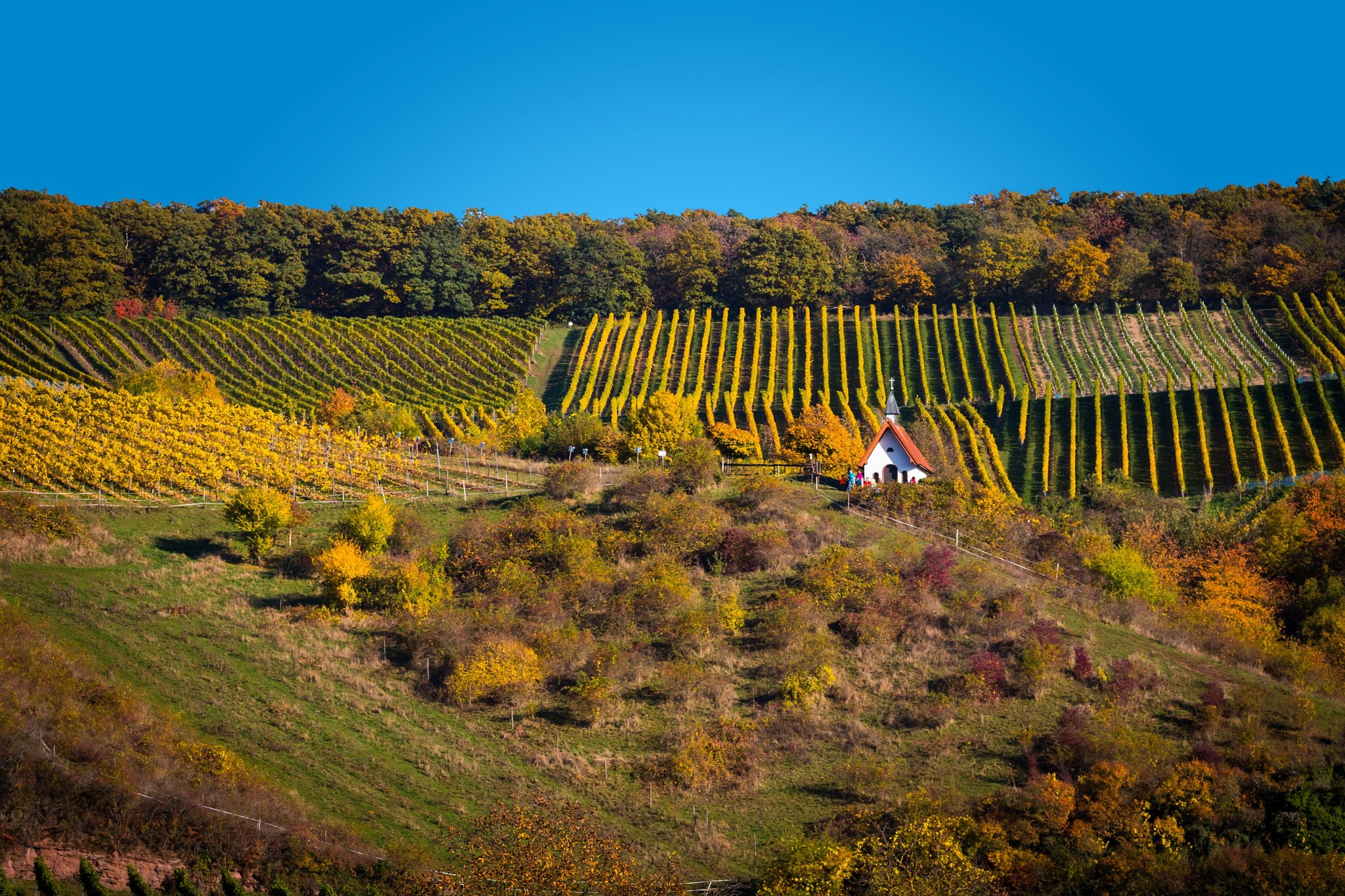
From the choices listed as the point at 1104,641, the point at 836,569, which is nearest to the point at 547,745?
the point at 836,569

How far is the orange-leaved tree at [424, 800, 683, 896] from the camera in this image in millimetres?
20219

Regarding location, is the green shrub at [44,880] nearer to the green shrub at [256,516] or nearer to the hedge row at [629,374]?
the green shrub at [256,516]

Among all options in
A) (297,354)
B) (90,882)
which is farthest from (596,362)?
(90,882)

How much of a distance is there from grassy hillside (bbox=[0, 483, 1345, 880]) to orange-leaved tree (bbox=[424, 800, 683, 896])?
243 centimetres

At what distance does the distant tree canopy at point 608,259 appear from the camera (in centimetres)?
8625

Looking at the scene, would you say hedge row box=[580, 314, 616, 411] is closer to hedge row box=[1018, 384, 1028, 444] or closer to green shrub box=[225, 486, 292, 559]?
hedge row box=[1018, 384, 1028, 444]

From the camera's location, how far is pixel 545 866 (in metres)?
20.3

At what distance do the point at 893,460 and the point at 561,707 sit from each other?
24.0m

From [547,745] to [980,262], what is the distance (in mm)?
72637

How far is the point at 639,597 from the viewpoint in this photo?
37281mm

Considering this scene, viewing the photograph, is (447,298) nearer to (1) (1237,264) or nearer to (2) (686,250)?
(2) (686,250)

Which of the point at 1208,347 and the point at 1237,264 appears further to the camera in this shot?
the point at 1237,264

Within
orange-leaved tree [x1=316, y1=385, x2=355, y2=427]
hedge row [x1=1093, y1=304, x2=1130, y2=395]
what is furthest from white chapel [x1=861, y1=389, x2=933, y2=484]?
orange-leaved tree [x1=316, y1=385, x2=355, y2=427]

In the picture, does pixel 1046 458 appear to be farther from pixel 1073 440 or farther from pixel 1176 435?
pixel 1176 435
